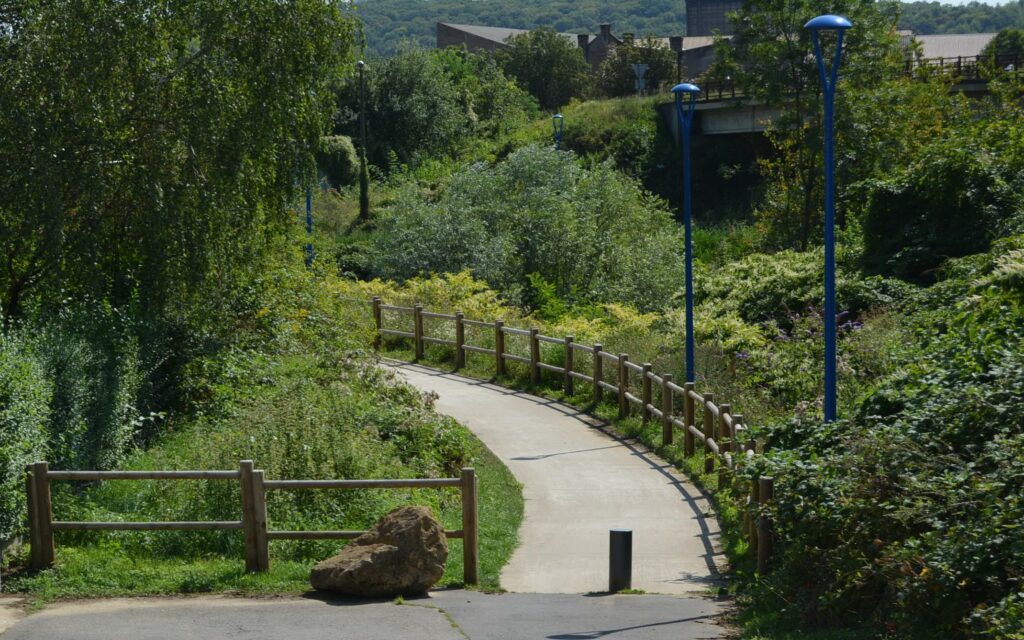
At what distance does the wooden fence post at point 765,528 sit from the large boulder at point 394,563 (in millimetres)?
2838

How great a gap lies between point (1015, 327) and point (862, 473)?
3.61 meters

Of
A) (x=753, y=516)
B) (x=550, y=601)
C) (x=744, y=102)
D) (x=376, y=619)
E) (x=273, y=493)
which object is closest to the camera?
(x=376, y=619)

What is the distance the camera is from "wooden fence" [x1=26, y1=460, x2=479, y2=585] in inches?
415

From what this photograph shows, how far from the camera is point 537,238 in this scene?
3234cm

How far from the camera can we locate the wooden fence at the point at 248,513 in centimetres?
1053

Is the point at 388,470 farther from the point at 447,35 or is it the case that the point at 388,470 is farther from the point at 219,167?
the point at 447,35

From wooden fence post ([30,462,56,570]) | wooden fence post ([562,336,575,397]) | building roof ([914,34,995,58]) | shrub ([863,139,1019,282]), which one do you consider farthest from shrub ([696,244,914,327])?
building roof ([914,34,995,58])

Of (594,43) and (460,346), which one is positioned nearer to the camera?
(460,346)

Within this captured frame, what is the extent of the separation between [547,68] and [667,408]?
63948 millimetres

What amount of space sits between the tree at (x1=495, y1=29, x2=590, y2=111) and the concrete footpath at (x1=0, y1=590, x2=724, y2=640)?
227 ft

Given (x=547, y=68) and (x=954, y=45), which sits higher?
(x=954, y=45)

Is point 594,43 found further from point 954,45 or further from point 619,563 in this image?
point 619,563

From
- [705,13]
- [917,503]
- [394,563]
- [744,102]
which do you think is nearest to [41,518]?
[394,563]

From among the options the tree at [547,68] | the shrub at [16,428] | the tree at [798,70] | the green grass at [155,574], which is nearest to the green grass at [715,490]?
the green grass at [155,574]
